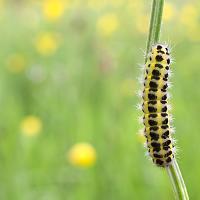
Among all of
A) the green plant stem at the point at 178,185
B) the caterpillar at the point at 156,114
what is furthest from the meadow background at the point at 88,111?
the green plant stem at the point at 178,185

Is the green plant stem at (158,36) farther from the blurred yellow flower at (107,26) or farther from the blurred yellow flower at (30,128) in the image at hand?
the blurred yellow flower at (107,26)

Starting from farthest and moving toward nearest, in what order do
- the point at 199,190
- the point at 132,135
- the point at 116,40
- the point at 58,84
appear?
1. the point at 116,40
2. the point at 58,84
3. the point at 132,135
4. the point at 199,190

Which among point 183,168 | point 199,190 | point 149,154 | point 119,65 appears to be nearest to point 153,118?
point 149,154

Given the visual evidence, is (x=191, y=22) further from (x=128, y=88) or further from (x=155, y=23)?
(x=155, y=23)

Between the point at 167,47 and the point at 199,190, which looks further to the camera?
the point at 199,190

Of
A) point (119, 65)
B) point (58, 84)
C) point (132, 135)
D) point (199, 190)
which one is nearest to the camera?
point (199, 190)

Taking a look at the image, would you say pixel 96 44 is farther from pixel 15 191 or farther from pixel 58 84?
pixel 15 191
